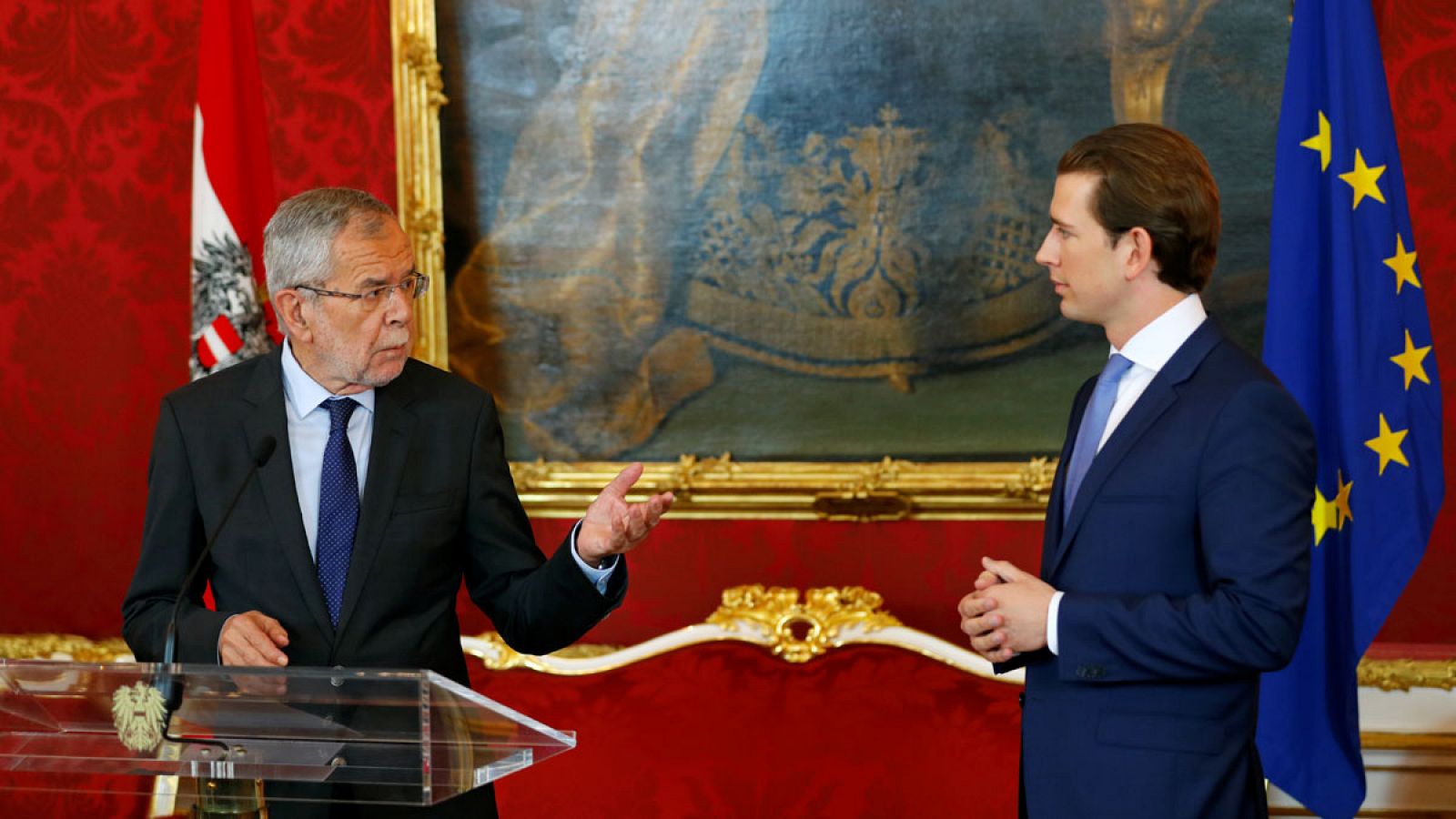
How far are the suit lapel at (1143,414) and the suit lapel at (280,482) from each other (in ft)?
3.75

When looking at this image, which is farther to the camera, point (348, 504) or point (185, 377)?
point (185, 377)

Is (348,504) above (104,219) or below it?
below

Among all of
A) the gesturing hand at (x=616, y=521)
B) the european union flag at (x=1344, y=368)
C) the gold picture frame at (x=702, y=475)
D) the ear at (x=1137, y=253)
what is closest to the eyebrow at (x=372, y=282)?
the gesturing hand at (x=616, y=521)

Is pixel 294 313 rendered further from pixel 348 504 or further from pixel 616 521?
pixel 616 521

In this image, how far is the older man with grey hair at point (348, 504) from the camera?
2.25 meters

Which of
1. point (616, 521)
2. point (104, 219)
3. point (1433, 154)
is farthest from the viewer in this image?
point (104, 219)

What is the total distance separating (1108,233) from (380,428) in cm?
119

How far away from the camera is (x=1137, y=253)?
83.5 inches

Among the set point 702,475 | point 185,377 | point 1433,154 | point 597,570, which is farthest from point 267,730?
point 1433,154

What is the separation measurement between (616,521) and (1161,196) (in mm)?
935

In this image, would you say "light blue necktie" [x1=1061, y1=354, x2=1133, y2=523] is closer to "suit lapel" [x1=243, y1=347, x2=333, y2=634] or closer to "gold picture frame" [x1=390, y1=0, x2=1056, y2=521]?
"suit lapel" [x1=243, y1=347, x2=333, y2=634]

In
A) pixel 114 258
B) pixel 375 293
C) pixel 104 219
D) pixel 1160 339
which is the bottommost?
pixel 1160 339

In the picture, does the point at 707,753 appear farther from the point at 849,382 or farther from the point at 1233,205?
the point at 1233,205

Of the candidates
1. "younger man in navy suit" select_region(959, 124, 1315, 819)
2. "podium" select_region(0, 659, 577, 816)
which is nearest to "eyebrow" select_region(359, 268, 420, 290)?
"podium" select_region(0, 659, 577, 816)
